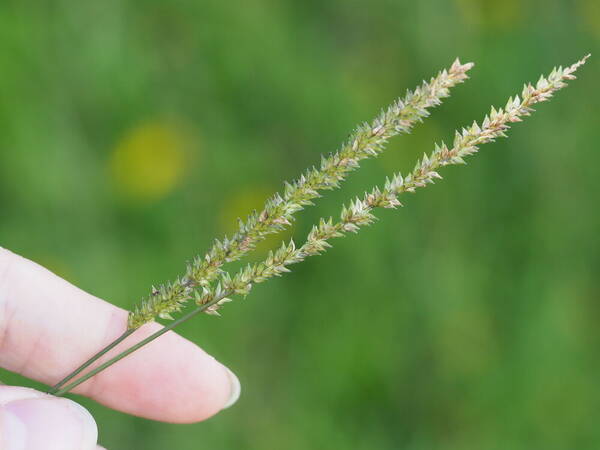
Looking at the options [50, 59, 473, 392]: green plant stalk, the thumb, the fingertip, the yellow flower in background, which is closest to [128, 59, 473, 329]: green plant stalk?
[50, 59, 473, 392]: green plant stalk

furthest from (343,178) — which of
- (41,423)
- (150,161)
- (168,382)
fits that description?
(150,161)

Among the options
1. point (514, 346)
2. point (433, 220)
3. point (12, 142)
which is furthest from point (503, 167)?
point (12, 142)

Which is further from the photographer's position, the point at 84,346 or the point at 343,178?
the point at 84,346

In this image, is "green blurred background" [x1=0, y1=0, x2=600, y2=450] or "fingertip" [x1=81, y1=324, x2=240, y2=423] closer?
"fingertip" [x1=81, y1=324, x2=240, y2=423]

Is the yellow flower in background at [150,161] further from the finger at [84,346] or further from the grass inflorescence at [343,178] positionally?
the grass inflorescence at [343,178]

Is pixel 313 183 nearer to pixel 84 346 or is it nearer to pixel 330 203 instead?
pixel 84 346

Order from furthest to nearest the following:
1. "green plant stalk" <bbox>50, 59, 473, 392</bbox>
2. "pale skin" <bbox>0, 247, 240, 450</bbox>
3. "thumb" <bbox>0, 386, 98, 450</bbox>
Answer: "pale skin" <bbox>0, 247, 240, 450</bbox>, "thumb" <bbox>0, 386, 98, 450</bbox>, "green plant stalk" <bbox>50, 59, 473, 392</bbox>

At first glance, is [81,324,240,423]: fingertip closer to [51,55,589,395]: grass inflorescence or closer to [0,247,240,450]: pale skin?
[0,247,240,450]: pale skin
